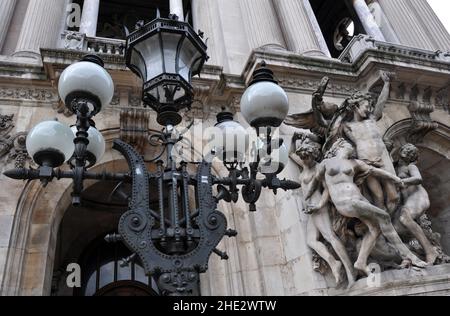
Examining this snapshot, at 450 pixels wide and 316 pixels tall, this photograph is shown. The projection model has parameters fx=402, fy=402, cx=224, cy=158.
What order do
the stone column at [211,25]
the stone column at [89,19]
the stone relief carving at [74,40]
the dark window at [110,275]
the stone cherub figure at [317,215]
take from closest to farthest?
1. the stone cherub figure at [317,215]
2. the stone relief carving at [74,40]
3. the dark window at [110,275]
4. the stone column at [211,25]
5. the stone column at [89,19]

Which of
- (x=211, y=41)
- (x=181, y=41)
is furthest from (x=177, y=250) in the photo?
(x=211, y=41)

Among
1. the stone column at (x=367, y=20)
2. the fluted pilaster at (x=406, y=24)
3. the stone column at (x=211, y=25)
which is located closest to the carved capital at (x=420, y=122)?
the fluted pilaster at (x=406, y=24)

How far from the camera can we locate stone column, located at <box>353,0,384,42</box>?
43.3ft

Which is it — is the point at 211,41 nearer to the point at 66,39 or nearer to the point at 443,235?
the point at 66,39

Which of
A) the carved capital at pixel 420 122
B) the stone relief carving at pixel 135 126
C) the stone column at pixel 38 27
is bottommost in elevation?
the stone relief carving at pixel 135 126

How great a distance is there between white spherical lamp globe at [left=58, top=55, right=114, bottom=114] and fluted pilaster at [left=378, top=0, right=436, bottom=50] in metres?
11.4

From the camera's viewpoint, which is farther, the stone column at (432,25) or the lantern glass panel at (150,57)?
the stone column at (432,25)

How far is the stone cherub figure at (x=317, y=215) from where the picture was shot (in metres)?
6.20

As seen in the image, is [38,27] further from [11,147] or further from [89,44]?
[11,147]

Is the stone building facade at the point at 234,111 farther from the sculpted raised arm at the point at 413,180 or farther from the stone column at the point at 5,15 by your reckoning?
the sculpted raised arm at the point at 413,180

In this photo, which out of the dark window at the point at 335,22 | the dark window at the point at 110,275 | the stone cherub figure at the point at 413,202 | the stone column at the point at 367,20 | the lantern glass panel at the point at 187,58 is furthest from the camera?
the dark window at the point at 335,22

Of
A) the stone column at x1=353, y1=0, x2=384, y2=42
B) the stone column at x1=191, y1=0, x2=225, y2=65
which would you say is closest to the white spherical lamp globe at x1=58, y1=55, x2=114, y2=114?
the stone column at x1=191, y1=0, x2=225, y2=65

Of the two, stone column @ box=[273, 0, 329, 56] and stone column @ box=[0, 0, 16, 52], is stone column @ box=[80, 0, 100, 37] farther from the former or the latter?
stone column @ box=[273, 0, 329, 56]

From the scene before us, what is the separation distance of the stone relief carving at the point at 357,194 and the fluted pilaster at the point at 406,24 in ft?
18.9
